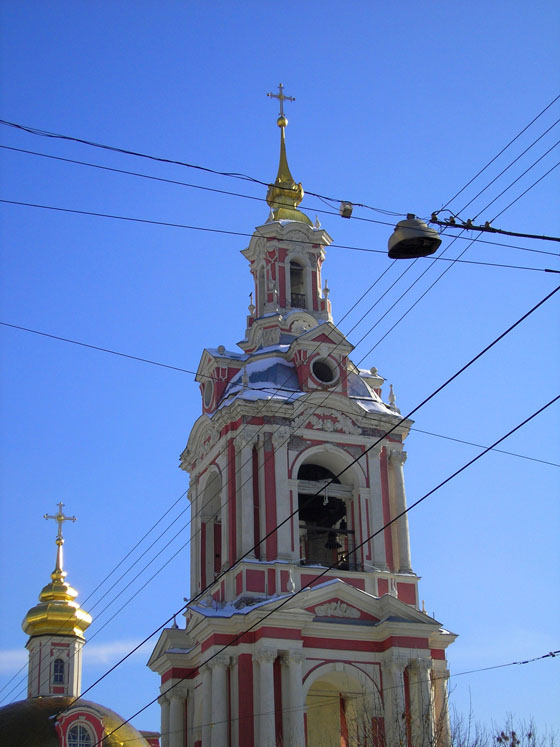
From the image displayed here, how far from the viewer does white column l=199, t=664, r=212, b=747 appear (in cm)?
2692

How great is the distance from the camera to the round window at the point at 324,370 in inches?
1243

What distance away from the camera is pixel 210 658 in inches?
1073

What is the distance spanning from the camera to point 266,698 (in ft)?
85.9

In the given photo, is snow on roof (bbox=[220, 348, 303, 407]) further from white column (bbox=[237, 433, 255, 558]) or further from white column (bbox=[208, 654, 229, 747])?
white column (bbox=[208, 654, 229, 747])

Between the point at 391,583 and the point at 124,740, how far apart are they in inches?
569

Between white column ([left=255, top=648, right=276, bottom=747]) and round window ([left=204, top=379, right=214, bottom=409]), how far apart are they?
8089 millimetres

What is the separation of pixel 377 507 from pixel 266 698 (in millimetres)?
6039

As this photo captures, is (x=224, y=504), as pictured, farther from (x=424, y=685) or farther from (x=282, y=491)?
(x=424, y=685)

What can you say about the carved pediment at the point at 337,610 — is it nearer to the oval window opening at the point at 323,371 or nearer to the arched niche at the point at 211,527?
the arched niche at the point at 211,527

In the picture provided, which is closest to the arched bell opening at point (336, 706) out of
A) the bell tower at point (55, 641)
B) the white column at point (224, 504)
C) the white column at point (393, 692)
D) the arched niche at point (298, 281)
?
the white column at point (393, 692)

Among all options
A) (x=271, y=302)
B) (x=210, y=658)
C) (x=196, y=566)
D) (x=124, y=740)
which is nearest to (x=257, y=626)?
(x=210, y=658)

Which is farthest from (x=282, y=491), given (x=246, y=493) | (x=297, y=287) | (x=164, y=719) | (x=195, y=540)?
(x=297, y=287)

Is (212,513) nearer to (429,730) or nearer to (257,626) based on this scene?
(257,626)

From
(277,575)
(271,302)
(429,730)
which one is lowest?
(429,730)
